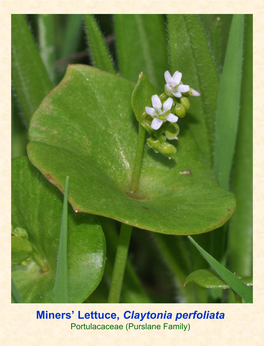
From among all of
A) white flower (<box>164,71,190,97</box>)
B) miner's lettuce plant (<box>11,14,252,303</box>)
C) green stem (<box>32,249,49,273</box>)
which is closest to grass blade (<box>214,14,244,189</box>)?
miner's lettuce plant (<box>11,14,252,303</box>)

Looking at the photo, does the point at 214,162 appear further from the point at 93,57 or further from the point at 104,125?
the point at 93,57

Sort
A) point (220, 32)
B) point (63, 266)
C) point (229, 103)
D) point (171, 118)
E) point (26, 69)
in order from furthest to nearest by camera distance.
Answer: point (220, 32), point (26, 69), point (229, 103), point (171, 118), point (63, 266)

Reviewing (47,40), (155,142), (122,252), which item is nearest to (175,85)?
(155,142)

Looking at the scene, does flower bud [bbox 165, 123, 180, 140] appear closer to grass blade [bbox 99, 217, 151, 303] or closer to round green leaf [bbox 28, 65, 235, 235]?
round green leaf [bbox 28, 65, 235, 235]

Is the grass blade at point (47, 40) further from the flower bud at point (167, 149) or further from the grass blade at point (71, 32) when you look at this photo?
the flower bud at point (167, 149)

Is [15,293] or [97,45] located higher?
[97,45]

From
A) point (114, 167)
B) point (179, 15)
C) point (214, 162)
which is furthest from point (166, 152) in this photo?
point (179, 15)

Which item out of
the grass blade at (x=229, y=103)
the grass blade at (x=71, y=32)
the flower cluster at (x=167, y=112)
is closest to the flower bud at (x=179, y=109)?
the flower cluster at (x=167, y=112)

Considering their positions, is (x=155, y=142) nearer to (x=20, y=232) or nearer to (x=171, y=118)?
(x=171, y=118)
